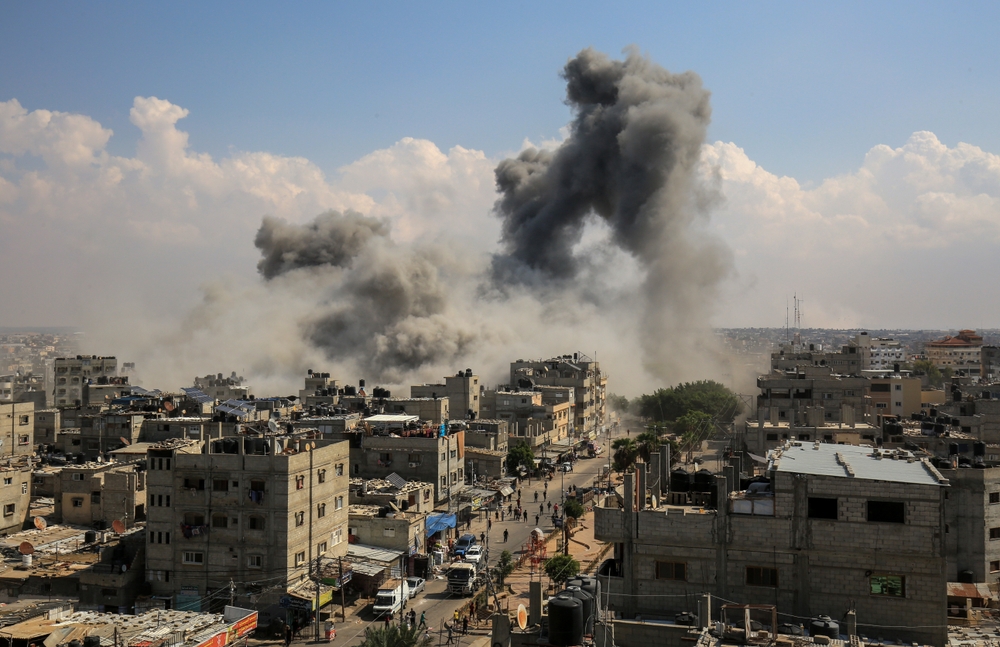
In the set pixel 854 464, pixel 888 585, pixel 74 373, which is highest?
pixel 74 373

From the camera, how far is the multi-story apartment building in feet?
80.9

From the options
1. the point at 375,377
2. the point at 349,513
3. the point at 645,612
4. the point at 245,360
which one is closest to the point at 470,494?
the point at 349,513

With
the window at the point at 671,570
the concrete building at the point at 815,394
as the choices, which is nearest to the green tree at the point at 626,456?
the concrete building at the point at 815,394

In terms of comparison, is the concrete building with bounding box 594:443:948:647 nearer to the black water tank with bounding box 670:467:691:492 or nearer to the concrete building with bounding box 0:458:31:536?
the black water tank with bounding box 670:467:691:492

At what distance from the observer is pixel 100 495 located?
104 ft

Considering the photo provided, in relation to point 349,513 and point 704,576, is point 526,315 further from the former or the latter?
point 704,576

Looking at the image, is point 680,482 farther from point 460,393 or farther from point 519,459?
point 460,393

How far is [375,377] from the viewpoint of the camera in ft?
246

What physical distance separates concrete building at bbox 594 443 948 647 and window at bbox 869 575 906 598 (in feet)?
0.05

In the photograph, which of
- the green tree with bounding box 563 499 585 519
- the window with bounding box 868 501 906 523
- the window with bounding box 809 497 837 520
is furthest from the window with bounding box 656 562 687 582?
the green tree with bounding box 563 499 585 519

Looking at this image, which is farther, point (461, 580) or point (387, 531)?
point (387, 531)

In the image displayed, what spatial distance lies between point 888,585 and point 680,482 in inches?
193

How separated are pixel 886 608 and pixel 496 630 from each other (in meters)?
6.41

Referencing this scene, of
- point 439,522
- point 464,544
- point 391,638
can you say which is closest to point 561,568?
point 464,544
